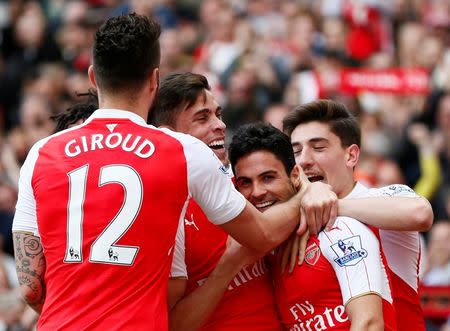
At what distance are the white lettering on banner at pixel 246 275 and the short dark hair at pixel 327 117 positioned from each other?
1030mm

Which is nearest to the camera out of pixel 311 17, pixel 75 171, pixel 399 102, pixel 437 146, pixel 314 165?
pixel 75 171

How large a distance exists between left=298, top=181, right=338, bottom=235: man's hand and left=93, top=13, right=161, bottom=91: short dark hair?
115 cm

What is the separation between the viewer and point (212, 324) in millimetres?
5465

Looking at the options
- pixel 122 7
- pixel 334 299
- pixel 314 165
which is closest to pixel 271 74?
pixel 122 7

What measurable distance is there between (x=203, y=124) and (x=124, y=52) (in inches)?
41.8

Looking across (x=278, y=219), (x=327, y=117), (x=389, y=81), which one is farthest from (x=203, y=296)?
(x=389, y=81)

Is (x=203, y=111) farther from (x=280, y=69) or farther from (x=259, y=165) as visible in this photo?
(x=280, y=69)

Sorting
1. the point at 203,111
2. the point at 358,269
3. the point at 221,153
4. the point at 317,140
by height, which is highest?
the point at 203,111

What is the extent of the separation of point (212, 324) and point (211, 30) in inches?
404

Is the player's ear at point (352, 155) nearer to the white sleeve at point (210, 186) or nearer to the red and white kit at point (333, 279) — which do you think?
the red and white kit at point (333, 279)

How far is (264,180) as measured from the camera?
18.3ft

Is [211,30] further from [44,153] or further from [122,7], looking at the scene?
[44,153]

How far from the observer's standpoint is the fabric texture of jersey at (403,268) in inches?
229

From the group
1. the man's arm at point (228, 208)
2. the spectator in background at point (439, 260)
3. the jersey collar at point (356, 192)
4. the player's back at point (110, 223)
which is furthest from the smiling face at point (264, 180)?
the spectator in background at point (439, 260)
